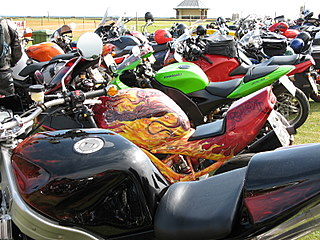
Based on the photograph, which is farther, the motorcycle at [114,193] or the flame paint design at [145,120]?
the flame paint design at [145,120]

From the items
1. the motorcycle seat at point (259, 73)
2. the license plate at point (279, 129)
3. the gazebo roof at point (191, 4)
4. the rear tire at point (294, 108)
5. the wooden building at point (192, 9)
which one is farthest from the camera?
the gazebo roof at point (191, 4)

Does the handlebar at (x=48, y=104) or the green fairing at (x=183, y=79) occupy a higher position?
the handlebar at (x=48, y=104)

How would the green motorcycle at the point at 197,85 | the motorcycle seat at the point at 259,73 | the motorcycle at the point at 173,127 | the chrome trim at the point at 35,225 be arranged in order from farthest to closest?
the motorcycle seat at the point at 259,73, the green motorcycle at the point at 197,85, the motorcycle at the point at 173,127, the chrome trim at the point at 35,225

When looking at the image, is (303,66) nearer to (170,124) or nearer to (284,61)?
(284,61)

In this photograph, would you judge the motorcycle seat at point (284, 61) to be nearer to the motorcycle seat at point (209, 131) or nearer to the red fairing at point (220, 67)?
the red fairing at point (220, 67)

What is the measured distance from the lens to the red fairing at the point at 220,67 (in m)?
5.83

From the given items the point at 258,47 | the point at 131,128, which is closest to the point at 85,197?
the point at 131,128

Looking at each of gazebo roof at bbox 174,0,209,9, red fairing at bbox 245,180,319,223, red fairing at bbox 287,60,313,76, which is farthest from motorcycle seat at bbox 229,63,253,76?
gazebo roof at bbox 174,0,209,9

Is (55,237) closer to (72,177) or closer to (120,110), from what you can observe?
(72,177)

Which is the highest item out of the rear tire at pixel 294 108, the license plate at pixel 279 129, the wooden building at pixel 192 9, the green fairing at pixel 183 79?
the wooden building at pixel 192 9

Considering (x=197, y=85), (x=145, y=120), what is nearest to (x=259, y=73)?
(x=197, y=85)

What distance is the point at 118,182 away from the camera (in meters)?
1.57

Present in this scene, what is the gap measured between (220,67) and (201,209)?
459cm

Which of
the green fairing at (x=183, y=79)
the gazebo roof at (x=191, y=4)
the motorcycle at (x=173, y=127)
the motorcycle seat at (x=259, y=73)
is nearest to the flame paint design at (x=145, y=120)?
the motorcycle at (x=173, y=127)
